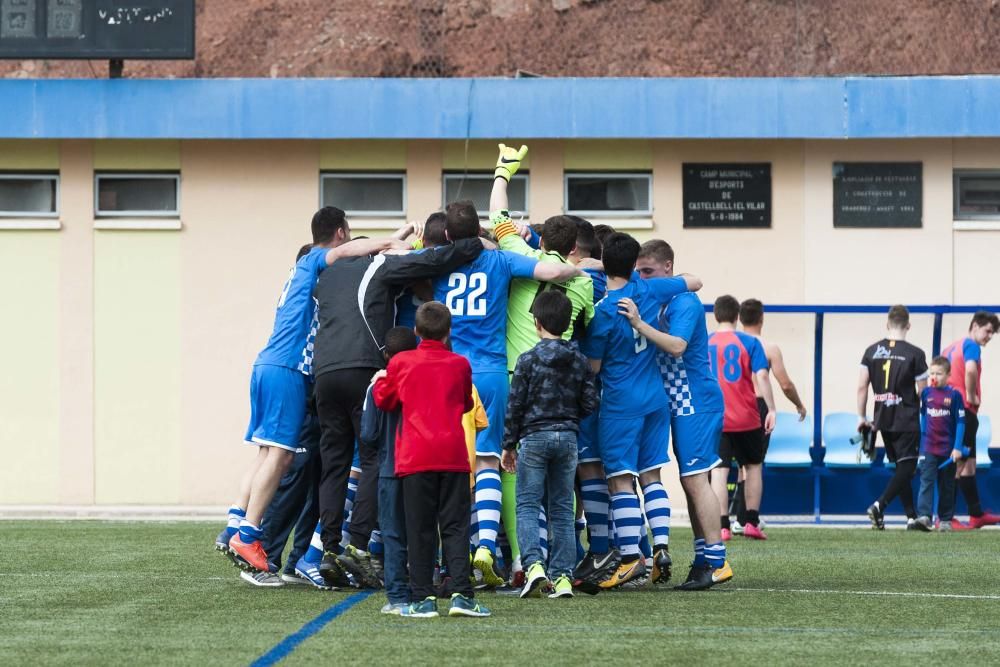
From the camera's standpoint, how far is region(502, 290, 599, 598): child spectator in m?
8.18

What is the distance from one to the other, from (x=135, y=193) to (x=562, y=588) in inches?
461

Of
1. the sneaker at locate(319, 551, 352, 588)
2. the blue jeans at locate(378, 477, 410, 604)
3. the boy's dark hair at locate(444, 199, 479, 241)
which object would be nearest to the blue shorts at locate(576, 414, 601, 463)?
the boy's dark hair at locate(444, 199, 479, 241)

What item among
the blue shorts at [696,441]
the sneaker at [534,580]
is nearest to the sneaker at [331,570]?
the sneaker at [534,580]

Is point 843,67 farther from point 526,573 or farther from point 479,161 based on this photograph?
point 526,573

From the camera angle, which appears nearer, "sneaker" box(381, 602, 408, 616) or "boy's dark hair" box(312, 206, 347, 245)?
"sneaker" box(381, 602, 408, 616)

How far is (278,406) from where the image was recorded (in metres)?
8.95

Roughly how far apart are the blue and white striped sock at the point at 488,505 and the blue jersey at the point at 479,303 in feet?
1.78

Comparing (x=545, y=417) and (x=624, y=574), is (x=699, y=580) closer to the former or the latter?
(x=624, y=574)

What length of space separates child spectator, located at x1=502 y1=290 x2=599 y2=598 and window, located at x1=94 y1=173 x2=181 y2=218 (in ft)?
36.6

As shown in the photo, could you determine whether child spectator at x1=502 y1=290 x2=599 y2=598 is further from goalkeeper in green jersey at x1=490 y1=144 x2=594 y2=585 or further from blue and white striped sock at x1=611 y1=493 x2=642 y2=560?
blue and white striped sock at x1=611 y1=493 x2=642 y2=560

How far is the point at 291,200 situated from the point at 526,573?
36.0ft

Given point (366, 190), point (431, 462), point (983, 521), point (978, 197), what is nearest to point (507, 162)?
point (431, 462)

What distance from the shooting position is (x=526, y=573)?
8195 mm

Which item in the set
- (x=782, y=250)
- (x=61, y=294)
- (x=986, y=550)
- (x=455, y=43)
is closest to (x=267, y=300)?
(x=61, y=294)
